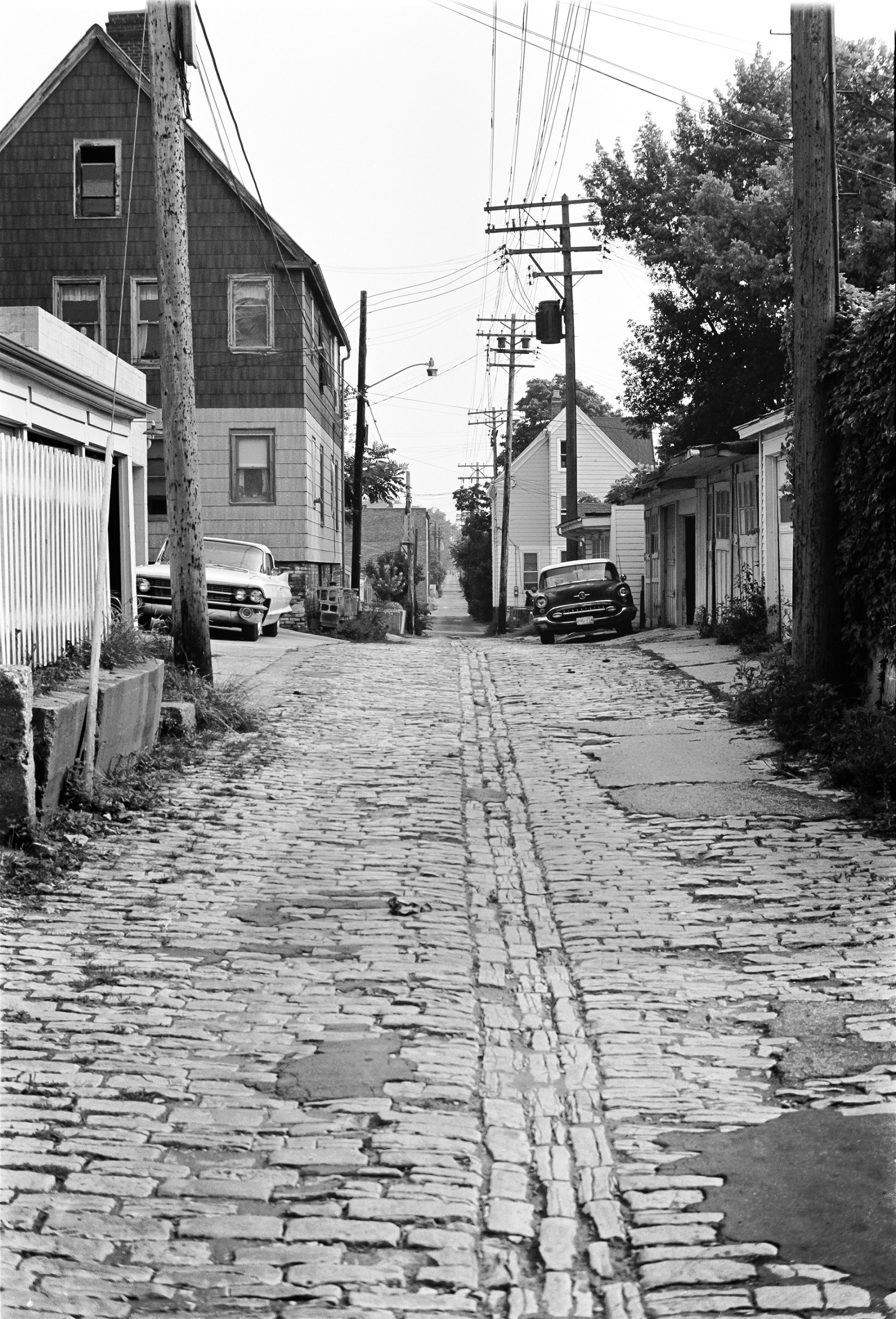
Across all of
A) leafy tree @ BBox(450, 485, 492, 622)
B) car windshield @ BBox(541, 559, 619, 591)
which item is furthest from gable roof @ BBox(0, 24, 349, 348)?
leafy tree @ BBox(450, 485, 492, 622)

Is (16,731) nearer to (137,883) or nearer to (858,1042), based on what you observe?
(137,883)

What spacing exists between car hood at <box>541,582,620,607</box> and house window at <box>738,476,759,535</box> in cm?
510

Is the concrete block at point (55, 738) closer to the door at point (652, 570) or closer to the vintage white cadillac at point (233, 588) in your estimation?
the vintage white cadillac at point (233, 588)

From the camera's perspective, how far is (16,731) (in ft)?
23.9

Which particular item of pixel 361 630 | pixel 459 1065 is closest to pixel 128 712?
pixel 459 1065

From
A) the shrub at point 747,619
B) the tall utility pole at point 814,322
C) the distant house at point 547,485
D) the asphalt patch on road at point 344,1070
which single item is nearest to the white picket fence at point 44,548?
the asphalt patch on road at point 344,1070

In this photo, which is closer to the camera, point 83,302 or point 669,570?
point 83,302

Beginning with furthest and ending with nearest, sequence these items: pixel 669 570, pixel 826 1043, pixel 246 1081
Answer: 1. pixel 669 570
2. pixel 826 1043
3. pixel 246 1081

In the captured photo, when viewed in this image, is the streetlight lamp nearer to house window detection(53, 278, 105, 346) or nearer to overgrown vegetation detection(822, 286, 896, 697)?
house window detection(53, 278, 105, 346)

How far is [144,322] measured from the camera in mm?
29000

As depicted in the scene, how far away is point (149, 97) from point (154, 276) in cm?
360

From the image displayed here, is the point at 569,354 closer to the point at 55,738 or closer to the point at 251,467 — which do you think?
the point at 251,467

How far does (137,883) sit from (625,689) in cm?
995

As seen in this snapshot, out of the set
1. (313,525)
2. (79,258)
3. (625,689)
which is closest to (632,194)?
(313,525)
